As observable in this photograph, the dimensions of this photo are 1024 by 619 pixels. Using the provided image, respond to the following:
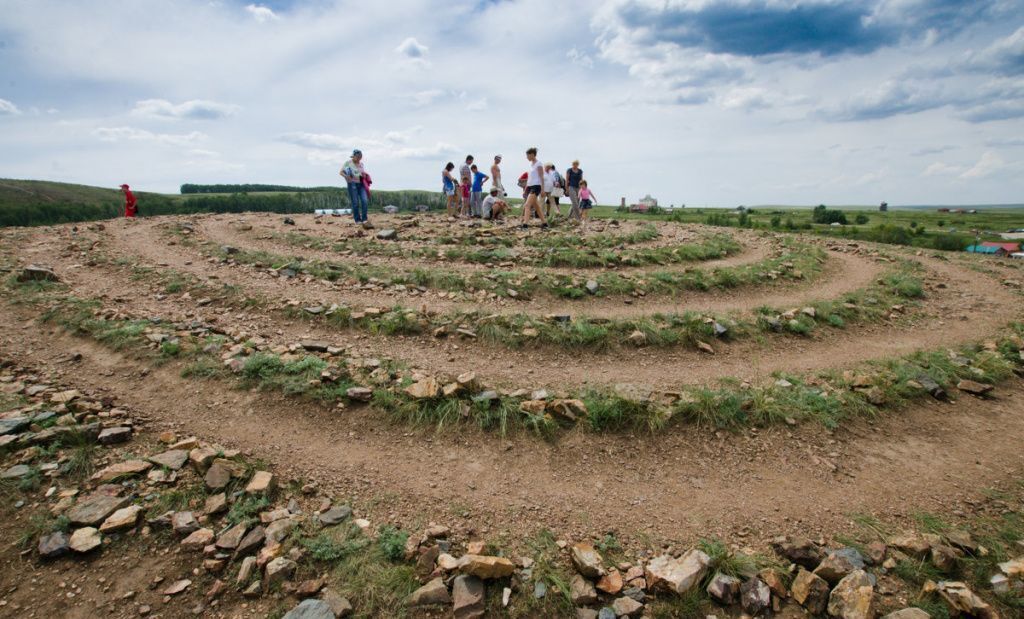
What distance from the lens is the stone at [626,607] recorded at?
3.42 metres

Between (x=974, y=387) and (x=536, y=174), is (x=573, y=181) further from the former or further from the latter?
(x=974, y=387)

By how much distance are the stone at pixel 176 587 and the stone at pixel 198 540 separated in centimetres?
30

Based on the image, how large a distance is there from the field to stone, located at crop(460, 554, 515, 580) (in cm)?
2

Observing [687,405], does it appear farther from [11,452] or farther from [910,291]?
[910,291]

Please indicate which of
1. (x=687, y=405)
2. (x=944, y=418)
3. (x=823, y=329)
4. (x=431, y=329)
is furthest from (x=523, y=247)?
(x=944, y=418)

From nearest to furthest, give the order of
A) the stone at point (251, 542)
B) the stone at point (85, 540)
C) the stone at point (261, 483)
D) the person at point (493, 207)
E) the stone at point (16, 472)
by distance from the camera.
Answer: the stone at point (85, 540) → the stone at point (251, 542) → the stone at point (16, 472) → the stone at point (261, 483) → the person at point (493, 207)

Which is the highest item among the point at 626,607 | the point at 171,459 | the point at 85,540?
the point at 171,459

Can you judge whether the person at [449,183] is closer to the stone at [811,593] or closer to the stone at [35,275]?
the stone at [35,275]

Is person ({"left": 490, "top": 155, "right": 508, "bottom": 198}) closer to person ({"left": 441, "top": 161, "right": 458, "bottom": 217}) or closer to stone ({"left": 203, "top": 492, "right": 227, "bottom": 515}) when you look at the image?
person ({"left": 441, "top": 161, "right": 458, "bottom": 217})

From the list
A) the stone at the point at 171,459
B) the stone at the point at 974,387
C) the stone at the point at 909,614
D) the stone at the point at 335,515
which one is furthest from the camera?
the stone at the point at 974,387

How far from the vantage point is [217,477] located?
14.8 feet

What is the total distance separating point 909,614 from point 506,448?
3706mm

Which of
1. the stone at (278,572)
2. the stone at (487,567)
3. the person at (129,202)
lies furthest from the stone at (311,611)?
the person at (129,202)

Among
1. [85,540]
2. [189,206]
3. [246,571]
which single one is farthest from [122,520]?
[189,206]
